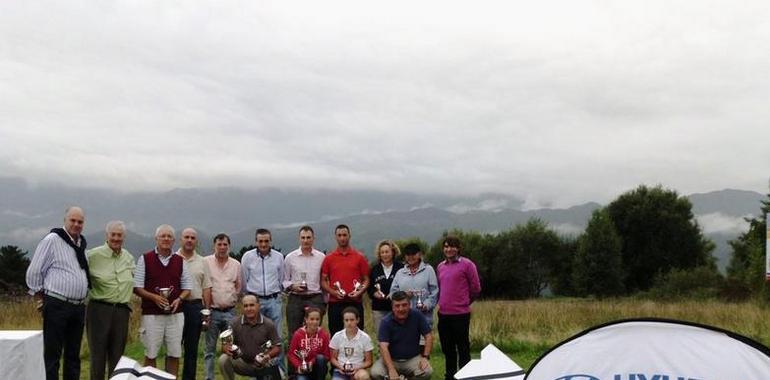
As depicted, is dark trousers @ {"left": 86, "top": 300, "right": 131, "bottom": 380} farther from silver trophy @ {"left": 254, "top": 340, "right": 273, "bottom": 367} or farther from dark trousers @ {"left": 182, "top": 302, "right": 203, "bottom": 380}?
silver trophy @ {"left": 254, "top": 340, "right": 273, "bottom": 367}

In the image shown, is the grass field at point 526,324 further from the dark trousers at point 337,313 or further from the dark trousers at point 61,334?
the dark trousers at point 61,334

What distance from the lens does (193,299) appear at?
7277mm

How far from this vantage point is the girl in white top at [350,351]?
6.78 meters

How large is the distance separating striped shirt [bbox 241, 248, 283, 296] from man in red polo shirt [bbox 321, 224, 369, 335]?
0.48m

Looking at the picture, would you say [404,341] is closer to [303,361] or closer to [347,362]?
[347,362]

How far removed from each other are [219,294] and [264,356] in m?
0.98

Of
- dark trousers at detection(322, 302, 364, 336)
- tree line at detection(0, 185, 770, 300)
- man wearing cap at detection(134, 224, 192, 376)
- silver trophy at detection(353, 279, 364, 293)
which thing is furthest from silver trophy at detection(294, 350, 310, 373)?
tree line at detection(0, 185, 770, 300)

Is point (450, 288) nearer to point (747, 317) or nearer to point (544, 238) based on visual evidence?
point (747, 317)

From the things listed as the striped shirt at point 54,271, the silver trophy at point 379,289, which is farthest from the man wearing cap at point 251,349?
the striped shirt at point 54,271

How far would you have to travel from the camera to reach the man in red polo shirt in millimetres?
7598

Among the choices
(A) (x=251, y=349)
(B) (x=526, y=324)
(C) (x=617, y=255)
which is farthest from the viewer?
(C) (x=617, y=255)

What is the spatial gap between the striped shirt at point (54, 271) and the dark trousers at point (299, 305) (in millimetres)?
2099

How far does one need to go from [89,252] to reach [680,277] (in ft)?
99.8

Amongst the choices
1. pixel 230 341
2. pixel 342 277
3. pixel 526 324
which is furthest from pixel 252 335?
pixel 526 324
